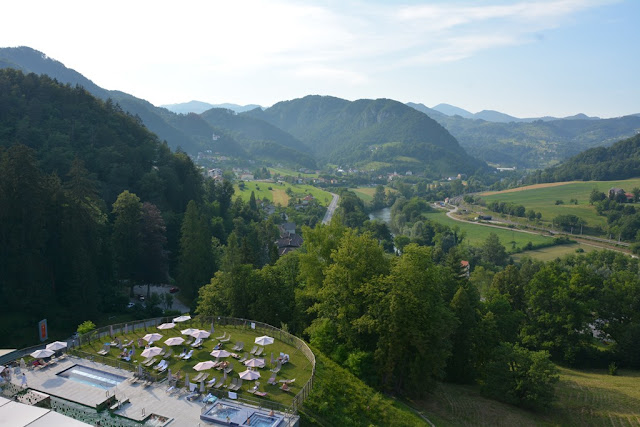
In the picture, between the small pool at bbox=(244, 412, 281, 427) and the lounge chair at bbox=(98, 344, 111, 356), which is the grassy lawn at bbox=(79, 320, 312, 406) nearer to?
the lounge chair at bbox=(98, 344, 111, 356)

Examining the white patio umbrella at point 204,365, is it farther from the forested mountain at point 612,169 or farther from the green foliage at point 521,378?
the forested mountain at point 612,169

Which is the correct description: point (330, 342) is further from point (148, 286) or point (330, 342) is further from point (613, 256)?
point (613, 256)

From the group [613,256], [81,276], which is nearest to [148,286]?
[81,276]

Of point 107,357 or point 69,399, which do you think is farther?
point 107,357

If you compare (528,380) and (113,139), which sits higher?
(113,139)

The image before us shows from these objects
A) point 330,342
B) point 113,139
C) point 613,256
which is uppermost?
point 113,139

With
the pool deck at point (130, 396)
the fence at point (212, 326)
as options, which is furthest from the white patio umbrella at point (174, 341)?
the pool deck at point (130, 396)

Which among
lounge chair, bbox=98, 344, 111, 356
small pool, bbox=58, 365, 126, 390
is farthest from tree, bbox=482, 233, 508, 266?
small pool, bbox=58, 365, 126, 390
